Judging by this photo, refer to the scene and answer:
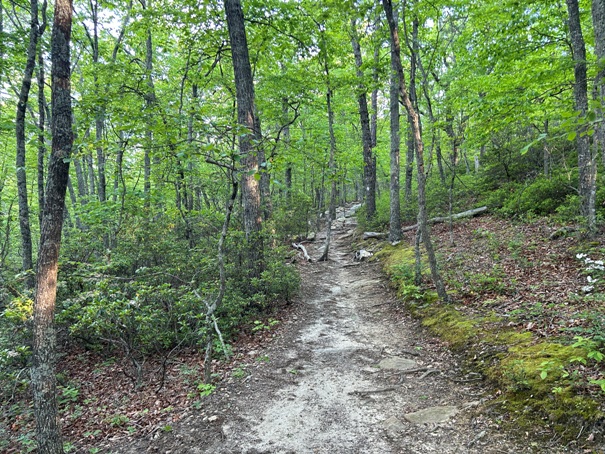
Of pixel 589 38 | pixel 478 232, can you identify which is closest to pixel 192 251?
pixel 478 232

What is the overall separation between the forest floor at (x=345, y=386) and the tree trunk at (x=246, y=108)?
177 centimetres

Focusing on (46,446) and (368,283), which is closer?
(46,446)

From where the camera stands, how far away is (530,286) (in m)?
6.15

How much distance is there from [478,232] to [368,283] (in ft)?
13.1

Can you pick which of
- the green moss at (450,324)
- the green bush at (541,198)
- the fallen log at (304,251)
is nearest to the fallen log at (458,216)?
the green bush at (541,198)

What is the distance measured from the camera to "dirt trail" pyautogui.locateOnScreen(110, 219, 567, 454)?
3.63 m

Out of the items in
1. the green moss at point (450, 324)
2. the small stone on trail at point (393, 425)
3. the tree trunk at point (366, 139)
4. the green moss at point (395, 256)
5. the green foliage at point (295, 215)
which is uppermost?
the tree trunk at point (366, 139)

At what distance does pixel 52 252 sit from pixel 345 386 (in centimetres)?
429

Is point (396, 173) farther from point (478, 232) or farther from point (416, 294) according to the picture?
point (416, 294)

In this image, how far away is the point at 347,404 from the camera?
4418 mm

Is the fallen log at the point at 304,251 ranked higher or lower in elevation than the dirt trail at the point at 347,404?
higher

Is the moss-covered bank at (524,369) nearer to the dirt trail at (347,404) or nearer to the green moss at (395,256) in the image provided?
the dirt trail at (347,404)

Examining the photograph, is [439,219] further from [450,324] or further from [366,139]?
[450,324]

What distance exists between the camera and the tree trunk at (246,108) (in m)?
7.85
